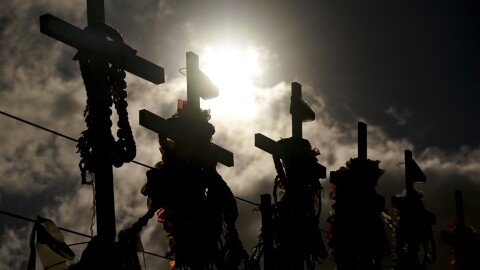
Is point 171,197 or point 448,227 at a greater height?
point 448,227

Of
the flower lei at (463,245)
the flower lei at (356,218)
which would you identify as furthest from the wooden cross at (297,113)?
the flower lei at (463,245)

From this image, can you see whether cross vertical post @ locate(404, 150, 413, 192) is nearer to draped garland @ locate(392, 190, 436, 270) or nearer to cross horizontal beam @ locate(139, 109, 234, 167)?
draped garland @ locate(392, 190, 436, 270)

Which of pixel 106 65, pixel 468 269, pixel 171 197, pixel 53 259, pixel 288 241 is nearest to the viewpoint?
pixel 53 259

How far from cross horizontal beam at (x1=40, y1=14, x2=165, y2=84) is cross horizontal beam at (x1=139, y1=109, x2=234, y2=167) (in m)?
0.50

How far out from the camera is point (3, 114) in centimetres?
979

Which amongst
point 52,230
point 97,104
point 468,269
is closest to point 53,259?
point 52,230

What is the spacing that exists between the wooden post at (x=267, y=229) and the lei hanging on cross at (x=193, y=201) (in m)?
1.46

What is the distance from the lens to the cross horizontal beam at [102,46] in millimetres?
9861

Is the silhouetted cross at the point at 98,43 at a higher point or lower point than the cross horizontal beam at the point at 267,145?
lower

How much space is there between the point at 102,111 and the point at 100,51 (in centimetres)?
78

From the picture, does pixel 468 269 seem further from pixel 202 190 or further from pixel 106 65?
pixel 106 65

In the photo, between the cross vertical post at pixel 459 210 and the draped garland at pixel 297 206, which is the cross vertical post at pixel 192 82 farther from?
the cross vertical post at pixel 459 210

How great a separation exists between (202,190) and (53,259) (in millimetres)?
2861

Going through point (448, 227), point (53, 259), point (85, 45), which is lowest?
point (53, 259)
